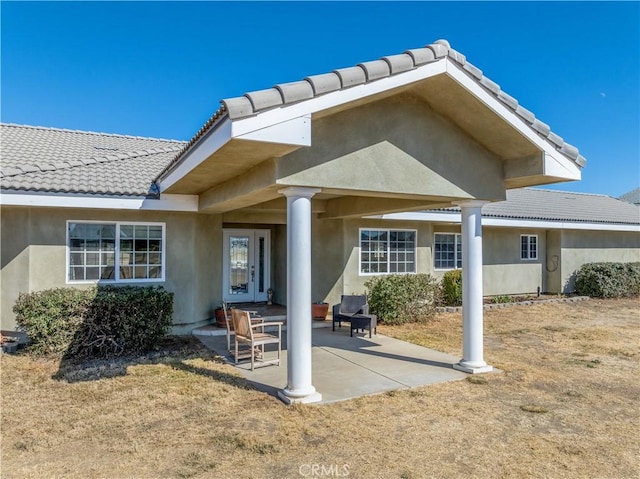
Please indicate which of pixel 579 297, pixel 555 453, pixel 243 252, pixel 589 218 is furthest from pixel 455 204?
pixel 589 218

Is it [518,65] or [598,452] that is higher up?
[518,65]

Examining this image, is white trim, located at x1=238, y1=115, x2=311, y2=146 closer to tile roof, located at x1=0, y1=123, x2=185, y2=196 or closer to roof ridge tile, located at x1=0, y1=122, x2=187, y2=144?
tile roof, located at x1=0, y1=123, x2=185, y2=196

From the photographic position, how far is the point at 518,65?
54.9 feet

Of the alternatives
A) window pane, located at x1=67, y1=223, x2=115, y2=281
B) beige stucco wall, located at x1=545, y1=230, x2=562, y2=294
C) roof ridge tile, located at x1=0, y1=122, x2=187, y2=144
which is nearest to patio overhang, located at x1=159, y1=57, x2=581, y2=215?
window pane, located at x1=67, y1=223, x2=115, y2=281

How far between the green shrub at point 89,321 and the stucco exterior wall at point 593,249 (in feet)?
59.5

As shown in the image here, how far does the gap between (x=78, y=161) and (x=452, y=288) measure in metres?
12.7

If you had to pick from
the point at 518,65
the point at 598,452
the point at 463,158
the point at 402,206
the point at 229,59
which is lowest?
the point at 598,452

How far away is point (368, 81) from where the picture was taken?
18.7ft

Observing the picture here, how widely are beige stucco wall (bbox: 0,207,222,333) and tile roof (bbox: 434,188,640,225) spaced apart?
10.7 metres

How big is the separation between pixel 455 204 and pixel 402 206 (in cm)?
129

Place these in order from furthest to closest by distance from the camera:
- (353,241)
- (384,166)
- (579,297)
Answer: (579,297)
(353,241)
(384,166)

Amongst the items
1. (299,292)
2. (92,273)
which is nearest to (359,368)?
(299,292)

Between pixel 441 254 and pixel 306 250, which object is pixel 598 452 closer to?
pixel 306 250

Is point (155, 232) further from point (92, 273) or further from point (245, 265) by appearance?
point (245, 265)
